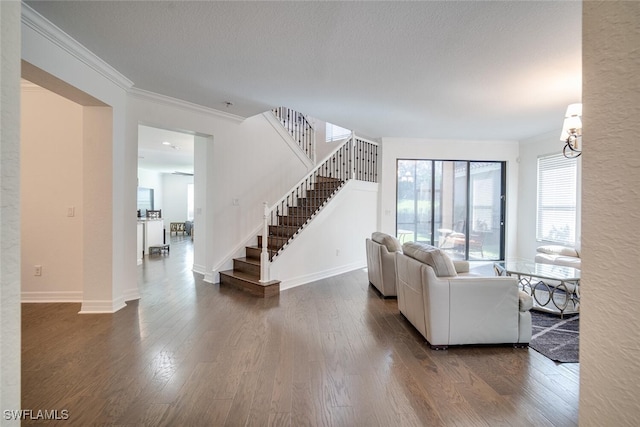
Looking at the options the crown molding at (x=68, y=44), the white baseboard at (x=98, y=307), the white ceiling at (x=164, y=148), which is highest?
the white ceiling at (x=164, y=148)

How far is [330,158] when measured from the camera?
19.4 feet

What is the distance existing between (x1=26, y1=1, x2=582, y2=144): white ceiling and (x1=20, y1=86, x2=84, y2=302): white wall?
1.15 meters

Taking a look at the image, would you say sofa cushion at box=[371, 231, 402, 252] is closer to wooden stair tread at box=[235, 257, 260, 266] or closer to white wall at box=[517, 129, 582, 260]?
wooden stair tread at box=[235, 257, 260, 266]

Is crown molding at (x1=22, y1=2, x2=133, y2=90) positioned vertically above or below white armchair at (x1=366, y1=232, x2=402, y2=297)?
above

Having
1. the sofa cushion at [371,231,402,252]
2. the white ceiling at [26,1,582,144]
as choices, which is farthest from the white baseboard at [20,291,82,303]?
the sofa cushion at [371,231,402,252]

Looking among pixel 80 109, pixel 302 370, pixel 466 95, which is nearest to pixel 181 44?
pixel 80 109

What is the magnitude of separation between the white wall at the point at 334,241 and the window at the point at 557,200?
10.9 ft

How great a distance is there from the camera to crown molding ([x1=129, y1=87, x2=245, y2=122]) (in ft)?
12.7

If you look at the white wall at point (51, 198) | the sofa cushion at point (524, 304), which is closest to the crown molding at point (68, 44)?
the white wall at point (51, 198)

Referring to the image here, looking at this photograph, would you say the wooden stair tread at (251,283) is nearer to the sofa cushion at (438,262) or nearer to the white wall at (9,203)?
the sofa cushion at (438,262)

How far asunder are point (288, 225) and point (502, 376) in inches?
152

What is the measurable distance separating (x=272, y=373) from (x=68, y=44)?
342cm

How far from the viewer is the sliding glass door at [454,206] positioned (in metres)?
6.69

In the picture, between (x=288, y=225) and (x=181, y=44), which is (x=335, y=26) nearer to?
(x=181, y=44)
